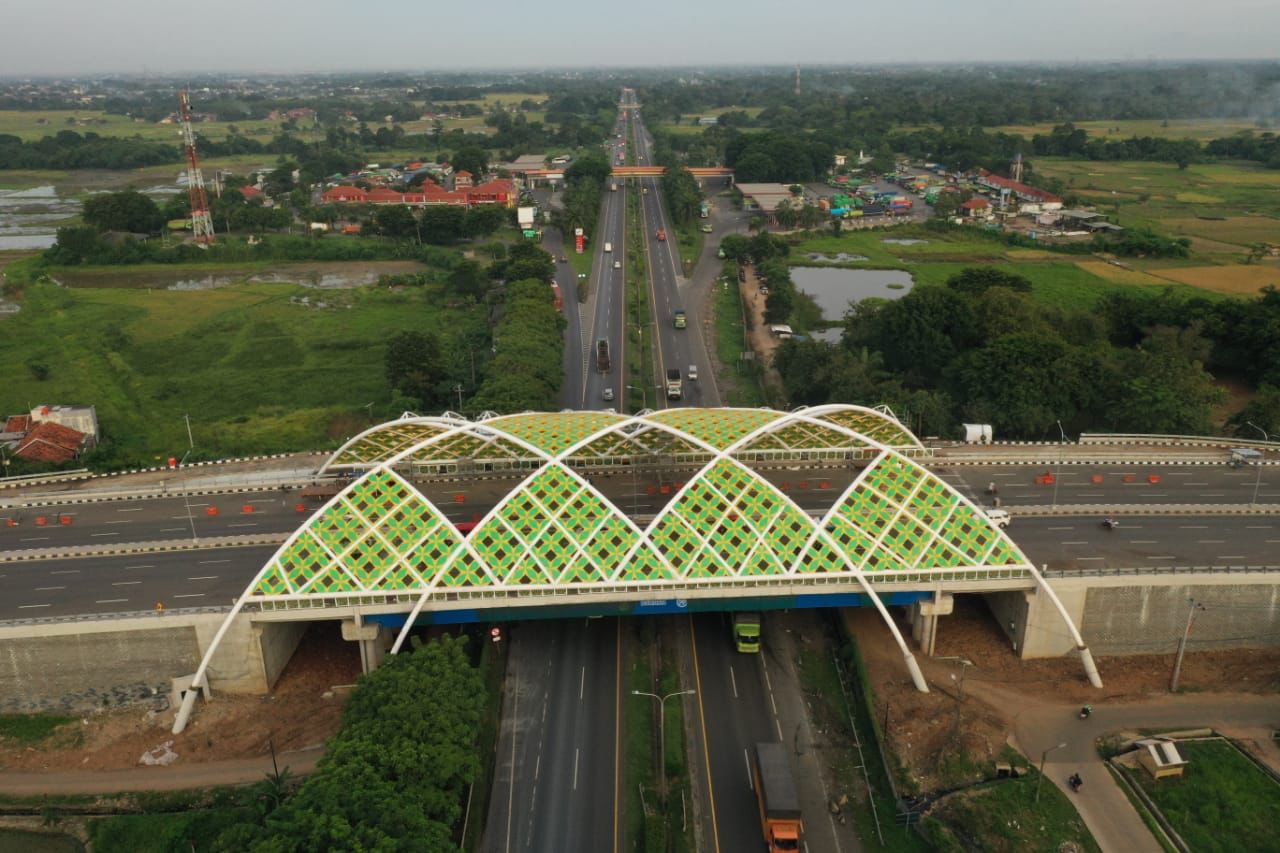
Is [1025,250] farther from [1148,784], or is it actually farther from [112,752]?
[112,752]

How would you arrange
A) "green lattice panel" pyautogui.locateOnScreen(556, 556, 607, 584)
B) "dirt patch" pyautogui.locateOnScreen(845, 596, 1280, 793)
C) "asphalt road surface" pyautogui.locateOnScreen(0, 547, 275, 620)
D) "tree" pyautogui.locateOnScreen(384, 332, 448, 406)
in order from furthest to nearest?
"tree" pyautogui.locateOnScreen(384, 332, 448, 406) < "asphalt road surface" pyautogui.locateOnScreen(0, 547, 275, 620) < "green lattice panel" pyautogui.locateOnScreen(556, 556, 607, 584) < "dirt patch" pyautogui.locateOnScreen(845, 596, 1280, 793)

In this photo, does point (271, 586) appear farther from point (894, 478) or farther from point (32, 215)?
point (32, 215)

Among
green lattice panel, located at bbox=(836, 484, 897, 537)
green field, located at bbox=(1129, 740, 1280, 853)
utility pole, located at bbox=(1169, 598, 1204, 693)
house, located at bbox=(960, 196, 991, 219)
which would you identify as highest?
house, located at bbox=(960, 196, 991, 219)

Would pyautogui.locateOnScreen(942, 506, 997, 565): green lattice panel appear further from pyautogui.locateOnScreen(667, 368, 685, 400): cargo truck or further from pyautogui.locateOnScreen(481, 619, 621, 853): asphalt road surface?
pyautogui.locateOnScreen(667, 368, 685, 400): cargo truck

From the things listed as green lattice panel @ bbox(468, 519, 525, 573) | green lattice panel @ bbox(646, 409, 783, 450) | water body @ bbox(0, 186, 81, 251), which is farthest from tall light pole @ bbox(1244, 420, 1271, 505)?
water body @ bbox(0, 186, 81, 251)

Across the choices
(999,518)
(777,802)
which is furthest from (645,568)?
(999,518)
